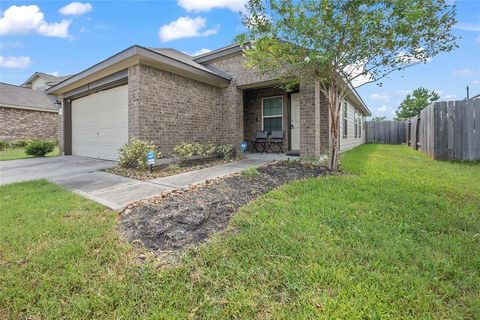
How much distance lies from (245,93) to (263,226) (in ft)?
29.1

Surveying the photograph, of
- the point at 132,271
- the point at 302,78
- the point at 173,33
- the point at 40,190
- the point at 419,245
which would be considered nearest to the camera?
the point at 132,271

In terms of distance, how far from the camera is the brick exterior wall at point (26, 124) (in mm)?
16906

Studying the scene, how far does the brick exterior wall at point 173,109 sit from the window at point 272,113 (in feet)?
5.17

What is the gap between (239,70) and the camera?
902cm

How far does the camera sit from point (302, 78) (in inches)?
247

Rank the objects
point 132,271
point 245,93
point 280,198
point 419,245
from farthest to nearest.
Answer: point 245,93
point 280,198
point 419,245
point 132,271

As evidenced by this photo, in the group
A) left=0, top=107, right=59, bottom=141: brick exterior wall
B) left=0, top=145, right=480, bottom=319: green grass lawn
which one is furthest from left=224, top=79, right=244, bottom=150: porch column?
left=0, top=107, right=59, bottom=141: brick exterior wall

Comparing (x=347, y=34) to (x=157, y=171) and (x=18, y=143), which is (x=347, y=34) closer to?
(x=157, y=171)

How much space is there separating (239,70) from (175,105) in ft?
9.13

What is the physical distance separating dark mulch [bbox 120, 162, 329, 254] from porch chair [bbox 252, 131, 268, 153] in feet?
18.0

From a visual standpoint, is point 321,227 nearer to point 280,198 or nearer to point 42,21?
point 280,198

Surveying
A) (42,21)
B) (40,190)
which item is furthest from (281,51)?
(42,21)

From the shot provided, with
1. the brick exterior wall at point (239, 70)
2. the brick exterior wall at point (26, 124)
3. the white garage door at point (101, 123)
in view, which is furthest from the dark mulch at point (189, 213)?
the brick exterior wall at point (26, 124)

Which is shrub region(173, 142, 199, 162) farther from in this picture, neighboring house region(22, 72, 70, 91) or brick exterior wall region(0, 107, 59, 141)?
neighboring house region(22, 72, 70, 91)
